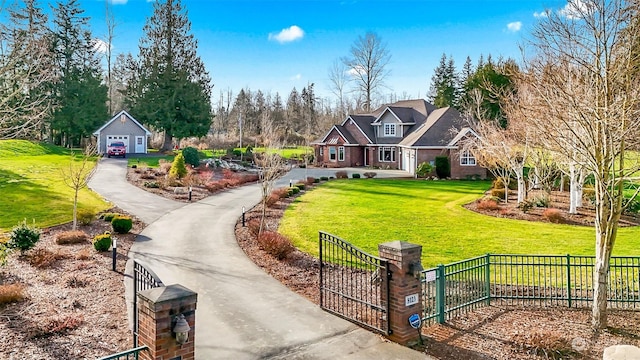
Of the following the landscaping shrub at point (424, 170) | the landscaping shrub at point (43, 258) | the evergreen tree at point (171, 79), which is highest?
the evergreen tree at point (171, 79)

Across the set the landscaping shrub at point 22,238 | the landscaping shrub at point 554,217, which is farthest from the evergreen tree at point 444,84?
the landscaping shrub at point 22,238

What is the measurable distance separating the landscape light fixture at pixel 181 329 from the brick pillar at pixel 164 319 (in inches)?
2.9

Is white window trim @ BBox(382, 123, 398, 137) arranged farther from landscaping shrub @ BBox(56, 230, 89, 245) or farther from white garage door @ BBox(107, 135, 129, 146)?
landscaping shrub @ BBox(56, 230, 89, 245)

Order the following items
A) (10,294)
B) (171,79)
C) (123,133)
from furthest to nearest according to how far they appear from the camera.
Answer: (123,133) → (171,79) → (10,294)

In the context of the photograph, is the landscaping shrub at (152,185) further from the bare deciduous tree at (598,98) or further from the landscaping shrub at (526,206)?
the bare deciduous tree at (598,98)

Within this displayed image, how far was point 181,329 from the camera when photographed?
5.91 metres

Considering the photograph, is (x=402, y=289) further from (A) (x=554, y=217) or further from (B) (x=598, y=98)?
(A) (x=554, y=217)

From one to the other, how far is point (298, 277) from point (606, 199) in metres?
7.59

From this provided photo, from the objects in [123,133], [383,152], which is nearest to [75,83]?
[123,133]

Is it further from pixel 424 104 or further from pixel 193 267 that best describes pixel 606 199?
pixel 424 104

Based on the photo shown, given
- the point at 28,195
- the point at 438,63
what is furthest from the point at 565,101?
the point at 438,63

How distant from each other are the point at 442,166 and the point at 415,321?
31.1 metres

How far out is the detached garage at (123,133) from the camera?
49.9 m

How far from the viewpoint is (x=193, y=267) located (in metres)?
12.9
